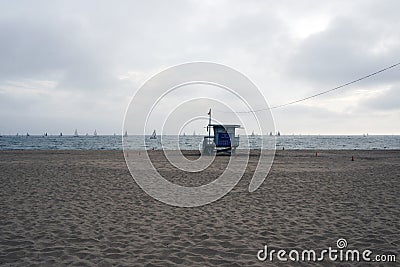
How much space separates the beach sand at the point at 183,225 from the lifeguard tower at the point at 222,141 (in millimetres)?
22511

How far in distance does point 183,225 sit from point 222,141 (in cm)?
2878

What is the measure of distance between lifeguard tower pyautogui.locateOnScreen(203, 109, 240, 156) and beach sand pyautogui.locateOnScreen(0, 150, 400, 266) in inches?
886

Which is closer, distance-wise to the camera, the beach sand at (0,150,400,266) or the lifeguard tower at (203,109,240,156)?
the beach sand at (0,150,400,266)

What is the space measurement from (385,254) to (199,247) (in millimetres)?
3485

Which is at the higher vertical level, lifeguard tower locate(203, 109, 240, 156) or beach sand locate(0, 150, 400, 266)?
lifeguard tower locate(203, 109, 240, 156)

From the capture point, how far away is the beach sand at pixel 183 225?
6090mm

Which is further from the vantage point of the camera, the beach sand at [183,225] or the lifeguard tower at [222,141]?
the lifeguard tower at [222,141]

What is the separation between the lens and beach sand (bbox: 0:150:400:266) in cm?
609

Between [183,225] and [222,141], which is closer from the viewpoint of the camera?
[183,225]

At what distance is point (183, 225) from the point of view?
828 cm

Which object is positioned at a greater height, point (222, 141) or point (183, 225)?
point (222, 141)

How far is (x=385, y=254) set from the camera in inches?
241

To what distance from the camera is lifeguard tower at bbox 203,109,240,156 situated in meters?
36.6

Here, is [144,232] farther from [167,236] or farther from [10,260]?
[10,260]
